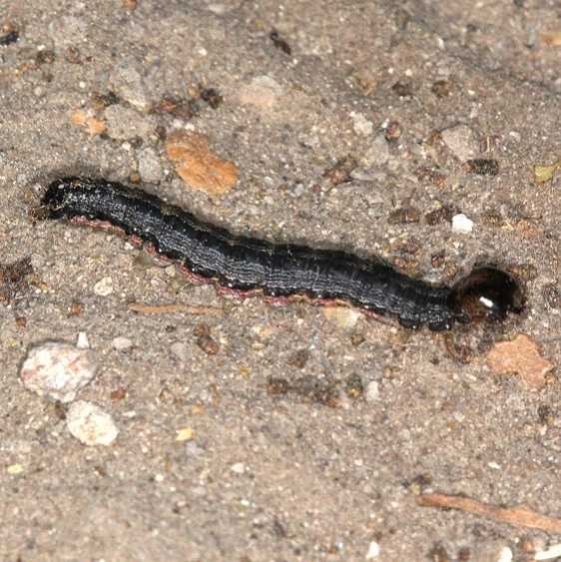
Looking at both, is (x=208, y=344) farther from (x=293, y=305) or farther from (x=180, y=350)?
(x=293, y=305)

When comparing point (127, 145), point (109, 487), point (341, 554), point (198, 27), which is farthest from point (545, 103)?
point (109, 487)

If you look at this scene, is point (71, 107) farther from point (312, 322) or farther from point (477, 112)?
point (477, 112)

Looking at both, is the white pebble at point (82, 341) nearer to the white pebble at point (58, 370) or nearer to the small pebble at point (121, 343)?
the white pebble at point (58, 370)

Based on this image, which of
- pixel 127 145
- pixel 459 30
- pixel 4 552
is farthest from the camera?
pixel 459 30

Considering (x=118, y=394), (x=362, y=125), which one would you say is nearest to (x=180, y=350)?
(x=118, y=394)

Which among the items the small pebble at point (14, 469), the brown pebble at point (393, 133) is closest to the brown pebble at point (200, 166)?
the brown pebble at point (393, 133)

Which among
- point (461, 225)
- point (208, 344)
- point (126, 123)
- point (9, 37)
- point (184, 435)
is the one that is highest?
point (9, 37)
